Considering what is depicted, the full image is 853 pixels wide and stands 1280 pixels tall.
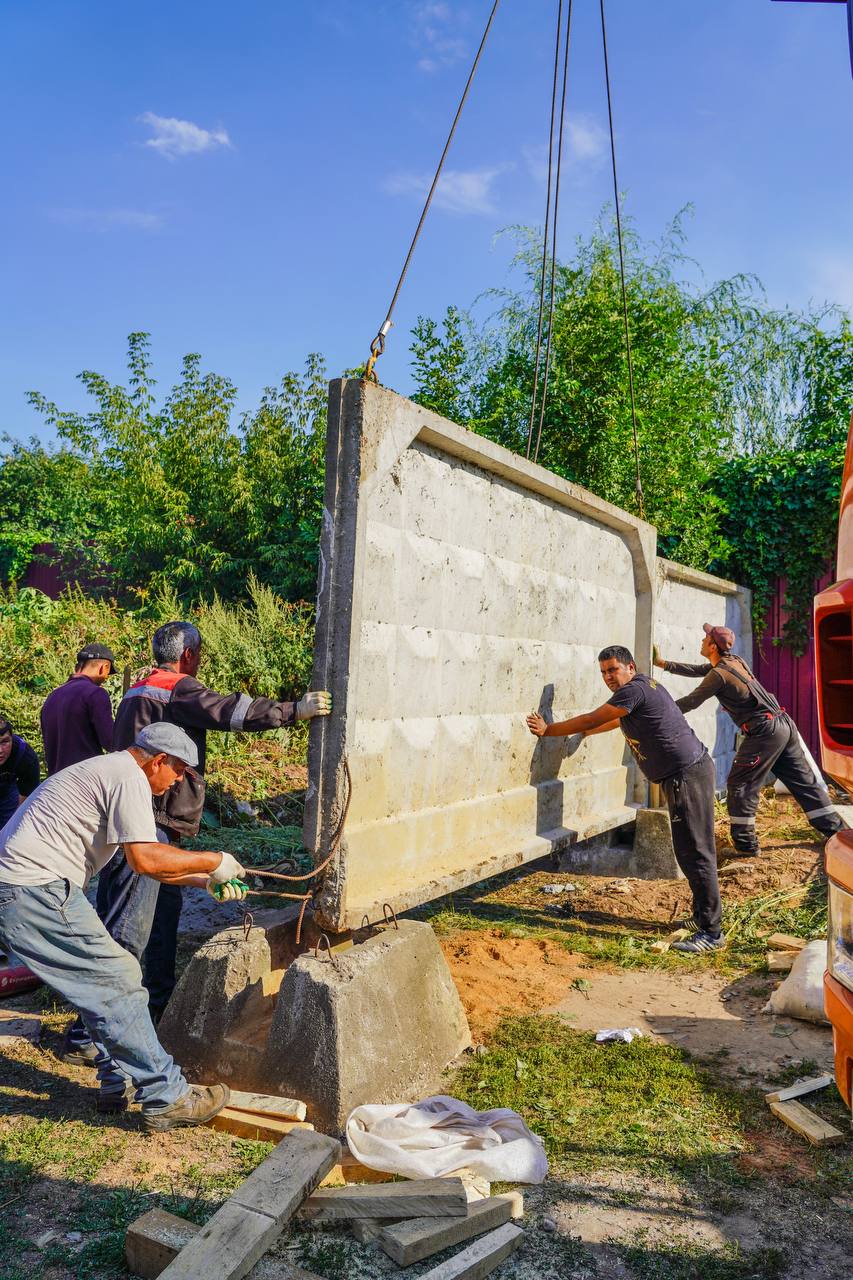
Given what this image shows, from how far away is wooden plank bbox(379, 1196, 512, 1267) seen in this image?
8.77ft

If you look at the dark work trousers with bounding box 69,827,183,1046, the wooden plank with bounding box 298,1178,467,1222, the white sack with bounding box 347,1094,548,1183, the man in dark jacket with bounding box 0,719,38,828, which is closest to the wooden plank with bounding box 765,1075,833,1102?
the white sack with bounding box 347,1094,548,1183

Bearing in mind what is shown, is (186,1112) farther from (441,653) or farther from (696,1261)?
(441,653)

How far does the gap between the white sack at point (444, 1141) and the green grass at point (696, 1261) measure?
1.54 ft

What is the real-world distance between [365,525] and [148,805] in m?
1.45

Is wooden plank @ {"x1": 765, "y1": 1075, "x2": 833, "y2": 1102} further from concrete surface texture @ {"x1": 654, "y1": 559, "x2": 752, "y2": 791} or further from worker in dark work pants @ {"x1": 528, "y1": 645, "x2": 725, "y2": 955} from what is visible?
concrete surface texture @ {"x1": 654, "y1": 559, "x2": 752, "y2": 791}

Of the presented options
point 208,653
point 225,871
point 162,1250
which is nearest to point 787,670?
point 208,653

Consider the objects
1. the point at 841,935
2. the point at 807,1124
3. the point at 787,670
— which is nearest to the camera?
the point at 841,935

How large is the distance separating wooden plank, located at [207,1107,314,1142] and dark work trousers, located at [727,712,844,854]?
5127 millimetres

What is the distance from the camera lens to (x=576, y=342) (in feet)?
38.5

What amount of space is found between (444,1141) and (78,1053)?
1.91 metres

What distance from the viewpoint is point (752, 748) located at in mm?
7422

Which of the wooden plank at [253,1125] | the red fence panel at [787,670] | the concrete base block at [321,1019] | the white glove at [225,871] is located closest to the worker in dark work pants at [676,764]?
the concrete base block at [321,1019]

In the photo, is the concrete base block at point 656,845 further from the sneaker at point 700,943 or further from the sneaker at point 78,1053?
the sneaker at point 78,1053

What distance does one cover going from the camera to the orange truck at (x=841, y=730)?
8.02ft
